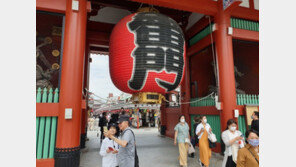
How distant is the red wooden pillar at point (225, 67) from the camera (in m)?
5.63

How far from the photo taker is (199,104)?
7434mm

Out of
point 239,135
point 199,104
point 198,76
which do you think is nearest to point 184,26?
point 198,76

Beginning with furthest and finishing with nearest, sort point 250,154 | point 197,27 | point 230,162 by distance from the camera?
point 197,27, point 230,162, point 250,154

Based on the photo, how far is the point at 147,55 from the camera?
158 inches

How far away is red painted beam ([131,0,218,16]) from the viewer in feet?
17.7

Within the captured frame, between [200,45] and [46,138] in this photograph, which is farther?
[200,45]

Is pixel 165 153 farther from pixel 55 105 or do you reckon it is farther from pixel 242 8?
pixel 242 8

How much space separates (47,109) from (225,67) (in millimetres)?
5172

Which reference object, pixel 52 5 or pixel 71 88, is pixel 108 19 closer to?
pixel 52 5

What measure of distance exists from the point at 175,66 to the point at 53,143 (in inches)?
131

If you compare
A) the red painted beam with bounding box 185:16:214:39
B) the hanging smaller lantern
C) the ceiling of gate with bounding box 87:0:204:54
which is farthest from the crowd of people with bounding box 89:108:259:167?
the hanging smaller lantern

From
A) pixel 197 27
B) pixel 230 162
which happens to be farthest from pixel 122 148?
pixel 197 27

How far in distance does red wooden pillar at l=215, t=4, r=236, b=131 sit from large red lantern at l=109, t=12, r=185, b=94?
6.84 ft

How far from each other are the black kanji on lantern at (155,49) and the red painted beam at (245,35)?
2865 mm
